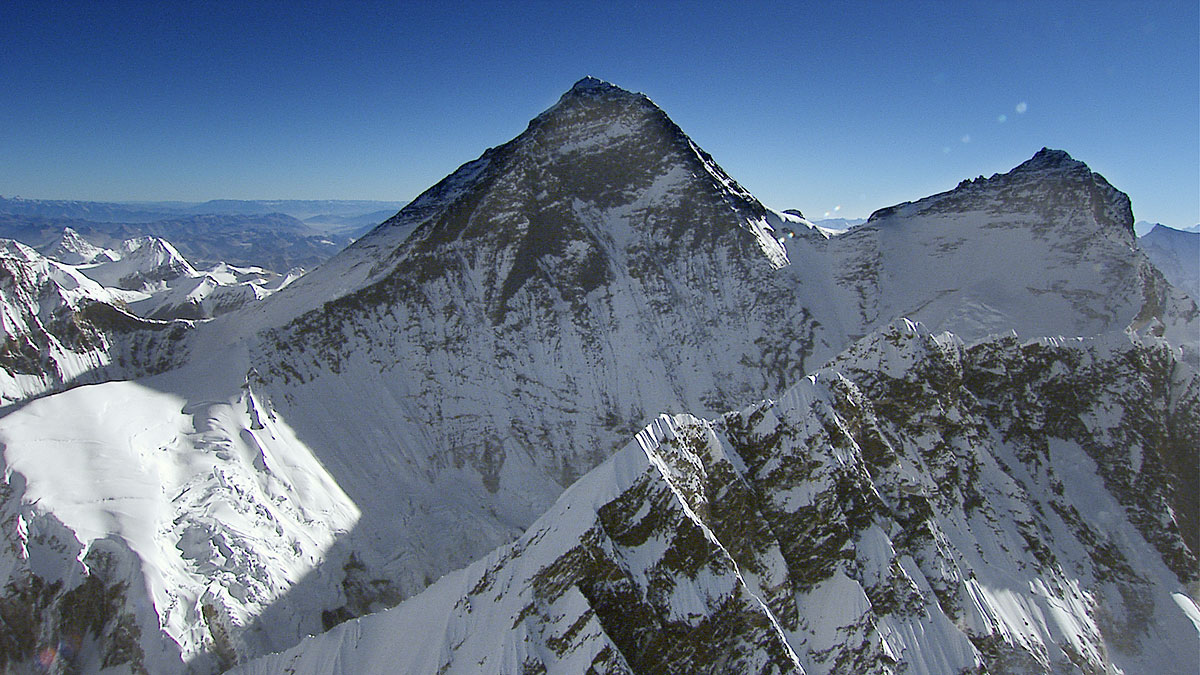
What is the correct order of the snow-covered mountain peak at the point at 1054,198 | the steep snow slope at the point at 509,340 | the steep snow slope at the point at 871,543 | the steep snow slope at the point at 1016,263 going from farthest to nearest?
the snow-covered mountain peak at the point at 1054,198 < the steep snow slope at the point at 1016,263 < the steep snow slope at the point at 509,340 < the steep snow slope at the point at 871,543

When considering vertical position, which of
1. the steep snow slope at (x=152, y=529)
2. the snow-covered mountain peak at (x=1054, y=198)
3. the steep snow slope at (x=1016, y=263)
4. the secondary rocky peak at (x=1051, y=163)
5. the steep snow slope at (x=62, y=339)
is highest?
the secondary rocky peak at (x=1051, y=163)

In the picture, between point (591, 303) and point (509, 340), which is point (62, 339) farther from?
point (591, 303)

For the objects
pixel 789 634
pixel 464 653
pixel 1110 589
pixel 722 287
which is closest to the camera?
pixel 464 653

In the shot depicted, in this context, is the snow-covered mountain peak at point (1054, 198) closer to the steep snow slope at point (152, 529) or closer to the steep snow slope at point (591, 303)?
the steep snow slope at point (591, 303)

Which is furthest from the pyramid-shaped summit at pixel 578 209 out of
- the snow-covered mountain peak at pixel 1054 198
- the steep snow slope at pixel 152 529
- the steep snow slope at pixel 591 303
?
the snow-covered mountain peak at pixel 1054 198

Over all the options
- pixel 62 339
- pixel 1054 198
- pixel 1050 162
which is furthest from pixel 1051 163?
pixel 62 339

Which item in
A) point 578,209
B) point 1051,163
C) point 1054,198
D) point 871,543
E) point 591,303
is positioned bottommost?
point 871,543

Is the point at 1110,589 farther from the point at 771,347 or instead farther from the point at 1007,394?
the point at 771,347

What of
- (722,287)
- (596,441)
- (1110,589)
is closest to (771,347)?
(722,287)
